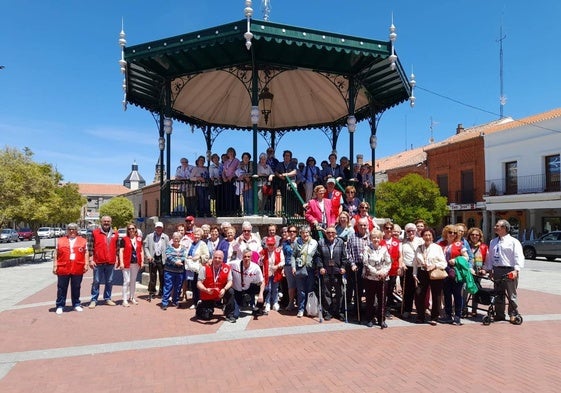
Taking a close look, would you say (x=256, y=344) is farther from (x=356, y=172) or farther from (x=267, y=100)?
(x=267, y=100)

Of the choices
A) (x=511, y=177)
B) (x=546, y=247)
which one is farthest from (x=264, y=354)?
(x=511, y=177)

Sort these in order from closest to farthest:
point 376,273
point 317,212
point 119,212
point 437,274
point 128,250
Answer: point 376,273
point 437,274
point 317,212
point 128,250
point 119,212

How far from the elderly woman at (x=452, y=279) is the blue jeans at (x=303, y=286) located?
7.39 feet

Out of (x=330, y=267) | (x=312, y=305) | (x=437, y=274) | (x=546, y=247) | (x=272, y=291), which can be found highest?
(x=330, y=267)

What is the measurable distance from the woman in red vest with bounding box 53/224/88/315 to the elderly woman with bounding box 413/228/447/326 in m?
6.01

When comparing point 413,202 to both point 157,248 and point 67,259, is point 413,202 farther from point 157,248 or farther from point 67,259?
point 67,259

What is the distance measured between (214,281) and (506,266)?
4.97 metres

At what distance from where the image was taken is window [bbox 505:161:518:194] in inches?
1184

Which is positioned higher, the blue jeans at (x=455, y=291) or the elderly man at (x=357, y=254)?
the elderly man at (x=357, y=254)

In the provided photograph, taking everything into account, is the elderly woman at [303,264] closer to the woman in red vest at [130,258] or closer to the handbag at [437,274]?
the handbag at [437,274]

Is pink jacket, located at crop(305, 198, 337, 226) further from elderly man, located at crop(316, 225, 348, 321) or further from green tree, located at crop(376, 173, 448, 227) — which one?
green tree, located at crop(376, 173, 448, 227)

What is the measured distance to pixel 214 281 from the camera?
6910 millimetres

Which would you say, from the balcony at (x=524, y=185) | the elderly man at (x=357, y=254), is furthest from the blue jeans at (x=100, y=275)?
the balcony at (x=524, y=185)

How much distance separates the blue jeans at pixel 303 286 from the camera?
7.27 m
